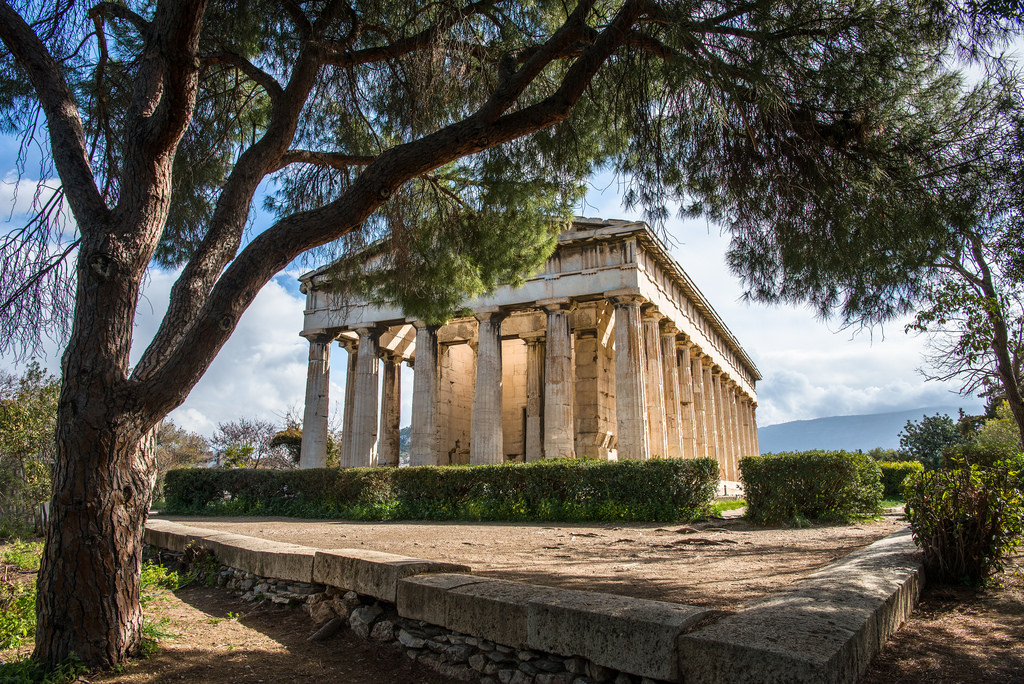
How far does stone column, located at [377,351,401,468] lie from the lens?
24438 mm

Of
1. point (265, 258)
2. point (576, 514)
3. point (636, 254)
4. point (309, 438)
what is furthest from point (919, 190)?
point (309, 438)

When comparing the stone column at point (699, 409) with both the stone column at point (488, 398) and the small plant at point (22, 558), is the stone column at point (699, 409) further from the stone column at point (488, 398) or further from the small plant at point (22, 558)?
the small plant at point (22, 558)

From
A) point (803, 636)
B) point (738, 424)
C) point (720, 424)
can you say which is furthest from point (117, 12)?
point (738, 424)

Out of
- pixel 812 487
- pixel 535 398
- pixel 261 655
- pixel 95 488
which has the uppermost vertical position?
pixel 535 398

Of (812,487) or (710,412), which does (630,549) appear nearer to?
(812,487)

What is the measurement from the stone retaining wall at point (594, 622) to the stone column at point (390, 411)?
19.0 m

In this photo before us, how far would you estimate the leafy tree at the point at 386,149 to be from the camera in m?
3.93

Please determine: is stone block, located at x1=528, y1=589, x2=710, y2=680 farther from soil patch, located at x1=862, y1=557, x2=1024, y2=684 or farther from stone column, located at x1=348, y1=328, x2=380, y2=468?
stone column, located at x1=348, y1=328, x2=380, y2=468

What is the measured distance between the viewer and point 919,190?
5066 millimetres

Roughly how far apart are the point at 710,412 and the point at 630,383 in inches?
424

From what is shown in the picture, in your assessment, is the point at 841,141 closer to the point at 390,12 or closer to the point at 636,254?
the point at 390,12

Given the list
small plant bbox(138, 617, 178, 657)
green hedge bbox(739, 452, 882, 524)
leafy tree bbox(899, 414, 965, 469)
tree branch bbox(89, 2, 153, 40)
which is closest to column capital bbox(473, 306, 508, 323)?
green hedge bbox(739, 452, 882, 524)

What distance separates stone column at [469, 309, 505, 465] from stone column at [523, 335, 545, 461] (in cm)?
292

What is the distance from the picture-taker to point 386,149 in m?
5.77
